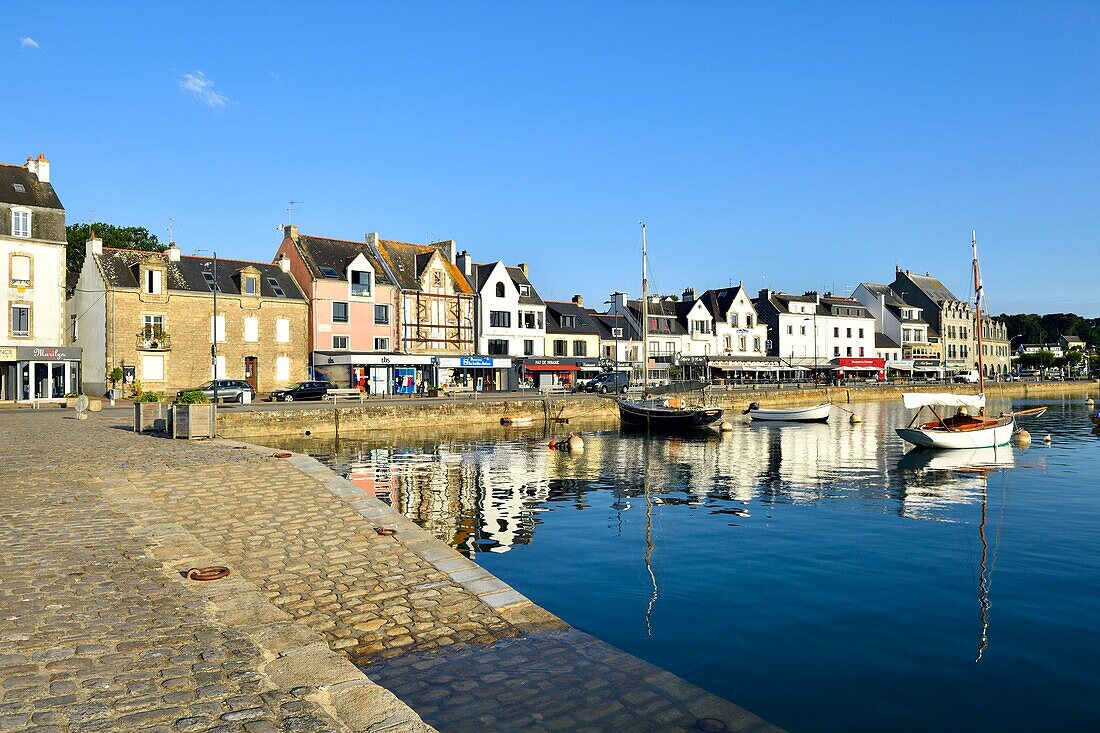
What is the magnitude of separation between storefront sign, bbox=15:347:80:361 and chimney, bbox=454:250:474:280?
31861mm

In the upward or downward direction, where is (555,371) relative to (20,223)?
downward

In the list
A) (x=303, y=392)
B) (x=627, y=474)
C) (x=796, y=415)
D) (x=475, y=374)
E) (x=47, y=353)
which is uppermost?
(x=47, y=353)

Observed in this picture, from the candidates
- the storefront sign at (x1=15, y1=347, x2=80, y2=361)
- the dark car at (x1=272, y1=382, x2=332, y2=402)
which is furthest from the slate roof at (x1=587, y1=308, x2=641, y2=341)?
the storefront sign at (x1=15, y1=347, x2=80, y2=361)

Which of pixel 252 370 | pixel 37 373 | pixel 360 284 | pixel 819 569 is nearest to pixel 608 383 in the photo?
pixel 360 284

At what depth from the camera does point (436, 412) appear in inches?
1874

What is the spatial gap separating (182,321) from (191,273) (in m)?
4.04

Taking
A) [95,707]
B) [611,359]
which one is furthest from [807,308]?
[95,707]

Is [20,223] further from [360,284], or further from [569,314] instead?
[569,314]

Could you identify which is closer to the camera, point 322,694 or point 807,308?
point 322,694

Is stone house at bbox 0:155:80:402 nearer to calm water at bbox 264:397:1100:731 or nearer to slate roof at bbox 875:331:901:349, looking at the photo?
calm water at bbox 264:397:1100:731

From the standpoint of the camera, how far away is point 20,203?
49.7m

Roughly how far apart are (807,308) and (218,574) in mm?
97416

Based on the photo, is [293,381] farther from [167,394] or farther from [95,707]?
[95,707]

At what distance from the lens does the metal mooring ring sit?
9500 mm
